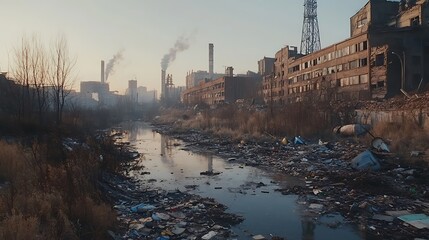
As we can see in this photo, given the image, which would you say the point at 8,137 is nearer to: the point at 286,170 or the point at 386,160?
the point at 286,170

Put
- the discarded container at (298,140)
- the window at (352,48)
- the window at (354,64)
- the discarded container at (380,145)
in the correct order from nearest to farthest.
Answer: the discarded container at (380,145), the discarded container at (298,140), the window at (354,64), the window at (352,48)

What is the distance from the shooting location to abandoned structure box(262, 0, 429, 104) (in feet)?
98.5

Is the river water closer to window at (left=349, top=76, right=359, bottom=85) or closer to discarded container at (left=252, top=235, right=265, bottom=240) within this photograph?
discarded container at (left=252, top=235, right=265, bottom=240)

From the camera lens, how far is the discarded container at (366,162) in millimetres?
11219

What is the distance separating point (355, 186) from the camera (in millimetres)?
9516

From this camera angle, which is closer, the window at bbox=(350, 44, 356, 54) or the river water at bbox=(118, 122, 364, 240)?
the river water at bbox=(118, 122, 364, 240)

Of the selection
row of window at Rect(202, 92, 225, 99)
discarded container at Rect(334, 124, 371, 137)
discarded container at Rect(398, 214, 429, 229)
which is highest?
row of window at Rect(202, 92, 225, 99)

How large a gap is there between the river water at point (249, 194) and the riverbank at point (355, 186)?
0.93 feet

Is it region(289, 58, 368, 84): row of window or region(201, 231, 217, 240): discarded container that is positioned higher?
region(289, 58, 368, 84): row of window

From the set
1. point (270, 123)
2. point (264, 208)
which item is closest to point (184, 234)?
point (264, 208)

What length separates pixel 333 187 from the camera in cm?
970

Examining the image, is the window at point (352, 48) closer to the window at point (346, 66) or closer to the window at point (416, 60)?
the window at point (346, 66)

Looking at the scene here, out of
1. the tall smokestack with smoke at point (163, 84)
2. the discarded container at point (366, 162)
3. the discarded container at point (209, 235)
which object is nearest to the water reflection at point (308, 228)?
the discarded container at point (209, 235)

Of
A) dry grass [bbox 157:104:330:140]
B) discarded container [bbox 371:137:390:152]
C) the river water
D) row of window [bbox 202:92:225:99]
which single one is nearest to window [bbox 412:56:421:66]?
dry grass [bbox 157:104:330:140]
